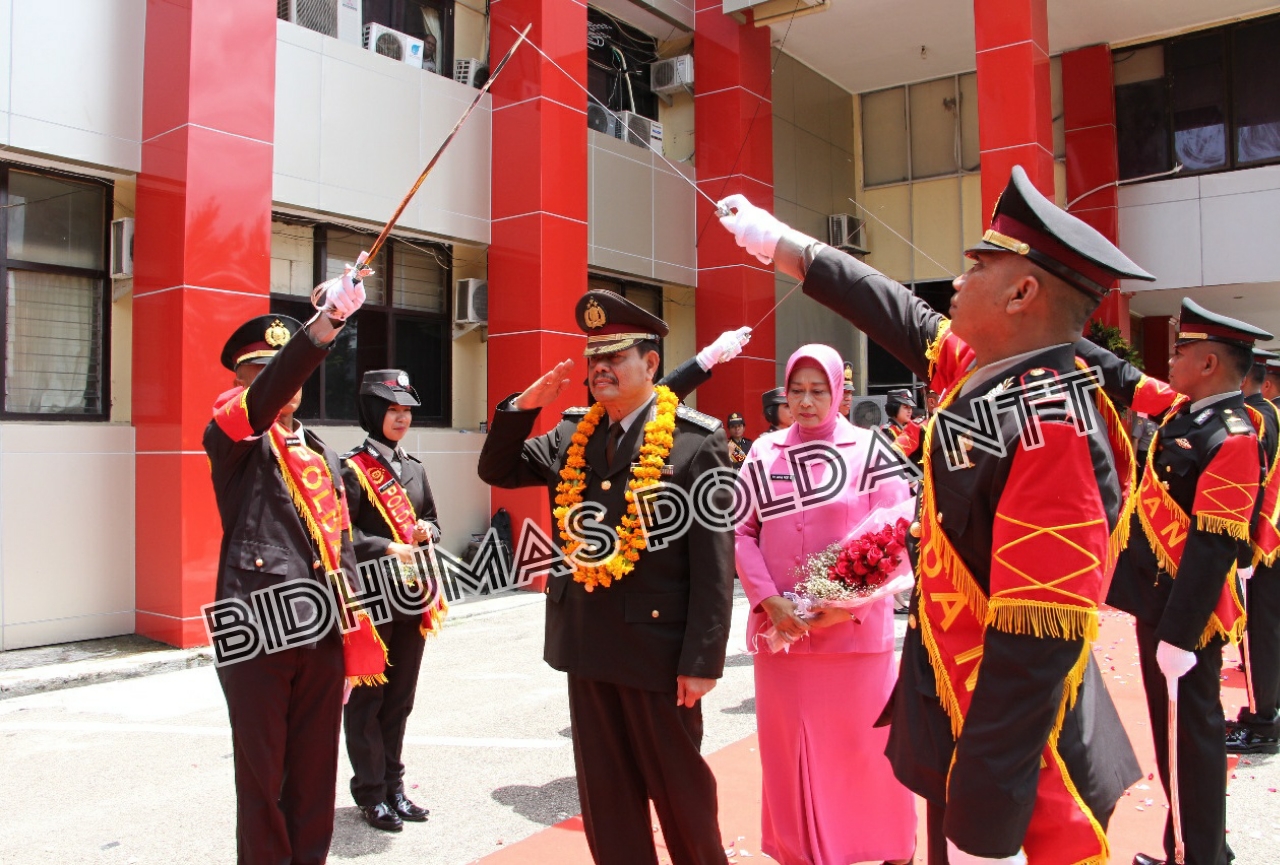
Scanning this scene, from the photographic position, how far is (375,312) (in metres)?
11.6

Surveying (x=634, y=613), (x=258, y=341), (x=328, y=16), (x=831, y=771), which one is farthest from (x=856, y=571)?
(x=328, y=16)

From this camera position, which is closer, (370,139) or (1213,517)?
(1213,517)

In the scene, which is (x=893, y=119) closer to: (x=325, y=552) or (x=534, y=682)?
(x=534, y=682)

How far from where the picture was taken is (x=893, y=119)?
18.7 m

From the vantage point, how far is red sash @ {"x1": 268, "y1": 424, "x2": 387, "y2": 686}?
3.61 meters

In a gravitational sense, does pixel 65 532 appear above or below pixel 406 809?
above

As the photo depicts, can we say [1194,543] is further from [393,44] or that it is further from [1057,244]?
[393,44]

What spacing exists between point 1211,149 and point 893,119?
5.44 metres

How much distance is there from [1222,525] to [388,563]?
368 centimetres

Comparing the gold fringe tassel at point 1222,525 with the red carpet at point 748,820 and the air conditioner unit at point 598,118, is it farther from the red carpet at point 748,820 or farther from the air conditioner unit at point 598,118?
the air conditioner unit at point 598,118

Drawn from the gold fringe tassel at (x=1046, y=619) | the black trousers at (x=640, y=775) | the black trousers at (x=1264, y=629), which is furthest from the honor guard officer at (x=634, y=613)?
the black trousers at (x=1264, y=629)

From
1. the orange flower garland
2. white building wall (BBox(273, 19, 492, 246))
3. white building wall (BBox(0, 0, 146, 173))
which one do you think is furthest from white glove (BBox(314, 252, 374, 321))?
white building wall (BBox(273, 19, 492, 246))

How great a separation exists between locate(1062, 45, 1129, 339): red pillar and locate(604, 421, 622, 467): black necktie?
14.9 m

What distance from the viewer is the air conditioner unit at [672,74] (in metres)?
15.1
